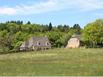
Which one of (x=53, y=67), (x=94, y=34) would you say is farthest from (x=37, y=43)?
(x=53, y=67)

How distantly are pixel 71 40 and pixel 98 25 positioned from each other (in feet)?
69.1

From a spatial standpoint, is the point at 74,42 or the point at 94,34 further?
the point at 74,42

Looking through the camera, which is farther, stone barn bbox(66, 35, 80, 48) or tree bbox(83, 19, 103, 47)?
stone barn bbox(66, 35, 80, 48)

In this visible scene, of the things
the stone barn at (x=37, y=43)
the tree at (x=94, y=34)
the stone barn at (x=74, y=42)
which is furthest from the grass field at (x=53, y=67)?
the stone barn at (x=74, y=42)

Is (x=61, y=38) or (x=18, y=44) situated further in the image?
(x=61, y=38)

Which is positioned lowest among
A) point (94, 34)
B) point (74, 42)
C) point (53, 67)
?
point (53, 67)

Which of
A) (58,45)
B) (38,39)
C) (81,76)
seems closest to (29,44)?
(38,39)

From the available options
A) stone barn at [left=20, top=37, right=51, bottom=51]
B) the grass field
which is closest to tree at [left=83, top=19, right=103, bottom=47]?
stone barn at [left=20, top=37, right=51, bottom=51]

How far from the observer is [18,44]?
14425cm

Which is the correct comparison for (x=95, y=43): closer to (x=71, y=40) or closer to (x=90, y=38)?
(x=90, y=38)

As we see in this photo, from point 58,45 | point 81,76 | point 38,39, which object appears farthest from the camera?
point 58,45

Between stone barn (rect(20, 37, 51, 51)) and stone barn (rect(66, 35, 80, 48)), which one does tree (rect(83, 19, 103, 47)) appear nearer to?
stone barn (rect(66, 35, 80, 48))

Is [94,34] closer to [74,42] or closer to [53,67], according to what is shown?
[74,42]

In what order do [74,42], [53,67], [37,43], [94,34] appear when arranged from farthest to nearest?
[74,42], [37,43], [94,34], [53,67]
